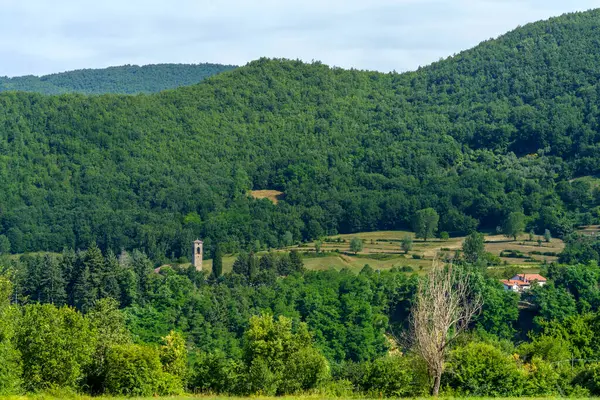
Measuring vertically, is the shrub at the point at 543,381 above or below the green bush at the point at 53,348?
below

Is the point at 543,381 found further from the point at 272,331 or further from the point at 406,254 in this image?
the point at 406,254

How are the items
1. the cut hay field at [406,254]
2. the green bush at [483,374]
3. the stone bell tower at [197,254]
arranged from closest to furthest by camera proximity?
the green bush at [483,374], the cut hay field at [406,254], the stone bell tower at [197,254]

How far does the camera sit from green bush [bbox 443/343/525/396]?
1784 inches

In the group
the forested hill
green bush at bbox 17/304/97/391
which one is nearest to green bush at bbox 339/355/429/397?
green bush at bbox 17/304/97/391

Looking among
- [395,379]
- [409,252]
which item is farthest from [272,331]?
[409,252]

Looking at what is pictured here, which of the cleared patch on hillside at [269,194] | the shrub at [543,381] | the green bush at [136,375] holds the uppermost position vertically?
the cleared patch on hillside at [269,194]

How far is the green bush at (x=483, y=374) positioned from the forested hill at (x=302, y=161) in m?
75.6

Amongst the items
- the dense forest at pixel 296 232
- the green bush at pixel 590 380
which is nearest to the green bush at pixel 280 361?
the dense forest at pixel 296 232

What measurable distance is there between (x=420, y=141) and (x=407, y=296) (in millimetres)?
85898

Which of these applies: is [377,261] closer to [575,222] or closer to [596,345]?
[575,222]

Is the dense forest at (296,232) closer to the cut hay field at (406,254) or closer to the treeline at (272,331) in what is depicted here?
the treeline at (272,331)

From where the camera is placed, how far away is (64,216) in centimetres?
15050

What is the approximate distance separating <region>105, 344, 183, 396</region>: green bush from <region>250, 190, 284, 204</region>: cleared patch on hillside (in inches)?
4309

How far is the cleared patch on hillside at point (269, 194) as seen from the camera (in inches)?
6216
